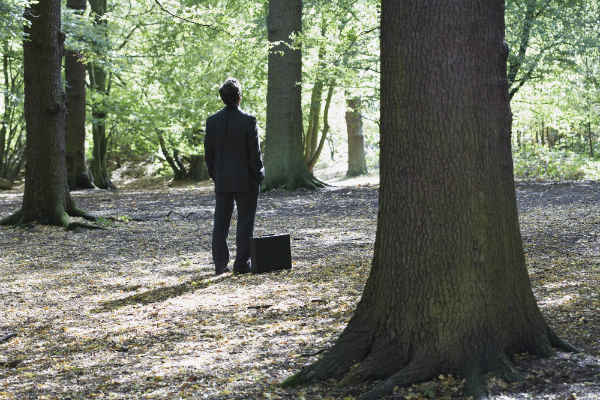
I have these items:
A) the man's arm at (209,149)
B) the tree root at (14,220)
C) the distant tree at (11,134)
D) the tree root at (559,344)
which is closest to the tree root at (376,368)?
the tree root at (559,344)

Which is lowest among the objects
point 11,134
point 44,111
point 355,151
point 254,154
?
point 254,154

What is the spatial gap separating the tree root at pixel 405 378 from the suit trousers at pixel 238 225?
3.91 meters

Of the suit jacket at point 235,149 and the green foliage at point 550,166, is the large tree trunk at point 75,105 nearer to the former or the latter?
the green foliage at point 550,166

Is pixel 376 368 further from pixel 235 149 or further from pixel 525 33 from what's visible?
pixel 525 33

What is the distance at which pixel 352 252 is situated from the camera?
8656 mm

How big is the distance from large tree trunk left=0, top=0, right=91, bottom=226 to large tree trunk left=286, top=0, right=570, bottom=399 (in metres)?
9.03

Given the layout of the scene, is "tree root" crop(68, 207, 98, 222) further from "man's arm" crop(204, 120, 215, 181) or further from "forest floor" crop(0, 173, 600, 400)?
"man's arm" crop(204, 120, 215, 181)

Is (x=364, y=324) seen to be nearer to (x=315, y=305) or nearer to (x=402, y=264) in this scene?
(x=402, y=264)

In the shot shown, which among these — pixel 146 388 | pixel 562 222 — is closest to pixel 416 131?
pixel 146 388

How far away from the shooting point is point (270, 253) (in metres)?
7.50

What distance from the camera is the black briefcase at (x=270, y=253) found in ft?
24.2

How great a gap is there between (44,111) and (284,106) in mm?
7691

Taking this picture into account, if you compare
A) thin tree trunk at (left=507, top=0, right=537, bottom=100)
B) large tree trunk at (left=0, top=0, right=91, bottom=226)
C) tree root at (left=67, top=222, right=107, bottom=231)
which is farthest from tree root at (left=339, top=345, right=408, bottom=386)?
thin tree trunk at (left=507, top=0, right=537, bottom=100)

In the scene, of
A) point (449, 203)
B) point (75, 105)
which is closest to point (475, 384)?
point (449, 203)
